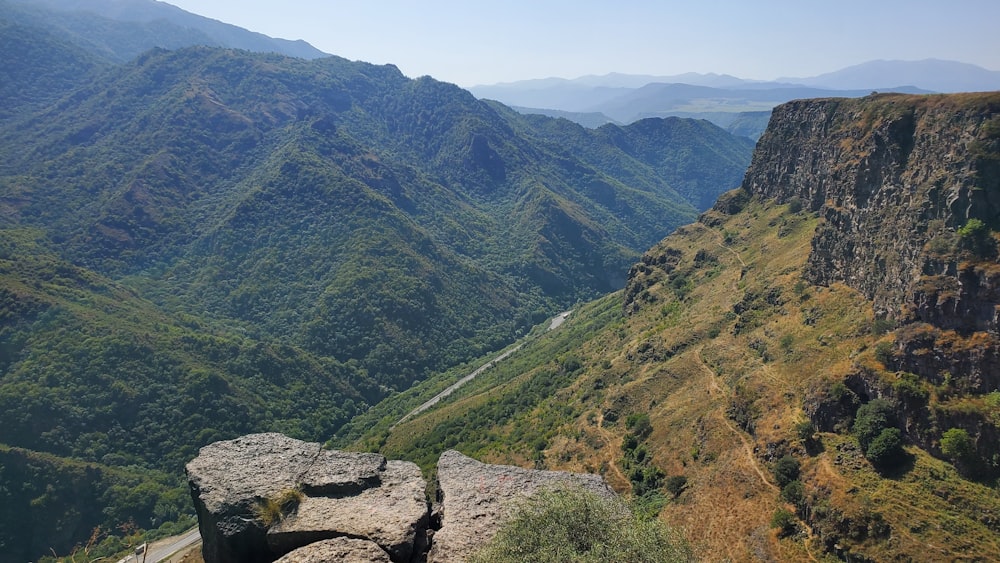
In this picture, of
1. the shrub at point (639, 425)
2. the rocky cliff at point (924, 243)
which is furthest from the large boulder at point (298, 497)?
the shrub at point (639, 425)

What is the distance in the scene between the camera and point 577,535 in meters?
16.9

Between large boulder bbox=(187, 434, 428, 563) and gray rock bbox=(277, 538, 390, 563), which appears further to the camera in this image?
large boulder bbox=(187, 434, 428, 563)

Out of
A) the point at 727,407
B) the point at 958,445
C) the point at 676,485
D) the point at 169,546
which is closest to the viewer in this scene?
the point at 958,445

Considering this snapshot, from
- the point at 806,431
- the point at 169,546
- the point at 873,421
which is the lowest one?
the point at 169,546

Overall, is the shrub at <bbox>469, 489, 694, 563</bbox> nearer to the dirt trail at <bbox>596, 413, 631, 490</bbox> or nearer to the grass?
the grass

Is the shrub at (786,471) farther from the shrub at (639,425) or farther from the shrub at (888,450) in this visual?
the shrub at (639,425)

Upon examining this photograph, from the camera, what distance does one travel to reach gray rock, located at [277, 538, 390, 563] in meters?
16.0

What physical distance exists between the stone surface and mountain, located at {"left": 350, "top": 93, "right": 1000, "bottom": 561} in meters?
8.34

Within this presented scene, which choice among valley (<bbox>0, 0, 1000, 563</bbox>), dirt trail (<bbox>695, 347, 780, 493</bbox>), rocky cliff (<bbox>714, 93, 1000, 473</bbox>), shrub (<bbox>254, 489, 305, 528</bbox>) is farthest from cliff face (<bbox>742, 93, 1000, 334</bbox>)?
shrub (<bbox>254, 489, 305, 528</bbox>)

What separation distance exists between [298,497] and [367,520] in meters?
2.67

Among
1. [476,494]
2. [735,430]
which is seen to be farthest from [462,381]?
[476,494]

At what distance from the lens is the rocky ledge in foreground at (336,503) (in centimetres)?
1748

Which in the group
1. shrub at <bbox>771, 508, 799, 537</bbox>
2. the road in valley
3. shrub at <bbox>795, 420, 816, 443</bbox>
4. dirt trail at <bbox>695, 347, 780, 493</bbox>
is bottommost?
the road in valley

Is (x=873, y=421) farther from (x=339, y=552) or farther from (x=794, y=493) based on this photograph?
(x=339, y=552)
